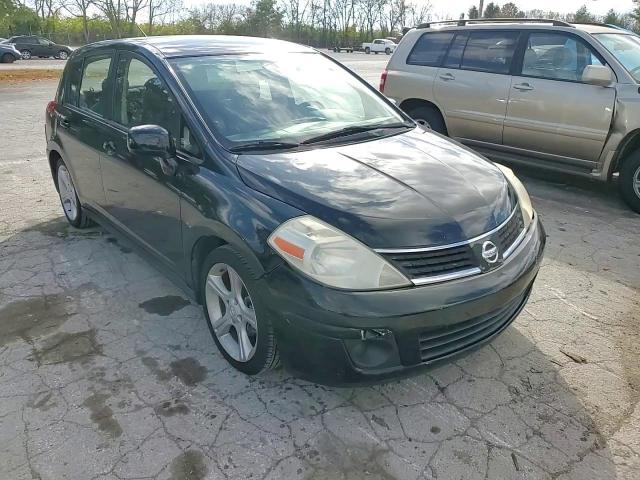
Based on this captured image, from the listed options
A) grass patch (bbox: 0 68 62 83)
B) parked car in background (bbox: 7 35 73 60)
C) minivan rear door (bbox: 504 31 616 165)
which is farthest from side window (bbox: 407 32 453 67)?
parked car in background (bbox: 7 35 73 60)

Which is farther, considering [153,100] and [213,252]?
Answer: [153,100]

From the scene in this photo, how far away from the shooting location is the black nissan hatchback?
227 centimetres

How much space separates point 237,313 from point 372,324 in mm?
868

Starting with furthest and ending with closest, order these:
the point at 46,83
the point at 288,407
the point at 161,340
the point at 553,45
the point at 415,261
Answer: the point at 46,83 → the point at 553,45 → the point at 161,340 → the point at 288,407 → the point at 415,261

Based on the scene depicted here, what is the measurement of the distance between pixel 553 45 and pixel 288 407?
5146 millimetres

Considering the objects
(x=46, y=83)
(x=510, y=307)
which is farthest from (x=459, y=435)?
(x=46, y=83)

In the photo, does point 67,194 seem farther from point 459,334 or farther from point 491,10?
point 491,10

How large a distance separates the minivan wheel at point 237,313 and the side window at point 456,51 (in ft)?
16.4

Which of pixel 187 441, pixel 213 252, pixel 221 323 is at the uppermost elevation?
pixel 213 252

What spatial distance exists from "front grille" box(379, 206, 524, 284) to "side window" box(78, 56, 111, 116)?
2.76 meters

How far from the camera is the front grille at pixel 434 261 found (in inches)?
89.7

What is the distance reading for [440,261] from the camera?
7.66 ft

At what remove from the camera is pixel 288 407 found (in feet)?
8.54

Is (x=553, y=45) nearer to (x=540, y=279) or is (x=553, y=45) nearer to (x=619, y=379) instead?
(x=540, y=279)
